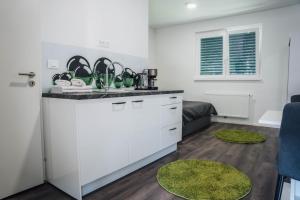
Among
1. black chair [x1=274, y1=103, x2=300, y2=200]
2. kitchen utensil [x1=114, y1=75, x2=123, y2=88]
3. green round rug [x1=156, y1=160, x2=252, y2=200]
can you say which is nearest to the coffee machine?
kitchen utensil [x1=114, y1=75, x2=123, y2=88]

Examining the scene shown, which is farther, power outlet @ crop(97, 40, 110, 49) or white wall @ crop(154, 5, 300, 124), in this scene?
white wall @ crop(154, 5, 300, 124)

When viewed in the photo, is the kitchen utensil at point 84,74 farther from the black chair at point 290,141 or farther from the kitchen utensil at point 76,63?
the black chair at point 290,141

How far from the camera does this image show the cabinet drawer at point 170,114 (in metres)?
2.63

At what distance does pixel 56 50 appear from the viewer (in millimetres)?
2146

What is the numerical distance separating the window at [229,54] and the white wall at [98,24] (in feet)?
7.39

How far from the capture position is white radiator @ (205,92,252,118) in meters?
4.54

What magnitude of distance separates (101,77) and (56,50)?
2.16 ft

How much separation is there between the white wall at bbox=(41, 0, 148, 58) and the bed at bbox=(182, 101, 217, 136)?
125cm

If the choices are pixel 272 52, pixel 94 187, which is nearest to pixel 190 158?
pixel 94 187

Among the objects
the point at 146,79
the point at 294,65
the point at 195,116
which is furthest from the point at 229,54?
the point at 146,79

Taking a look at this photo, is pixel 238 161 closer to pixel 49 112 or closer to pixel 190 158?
pixel 190 158

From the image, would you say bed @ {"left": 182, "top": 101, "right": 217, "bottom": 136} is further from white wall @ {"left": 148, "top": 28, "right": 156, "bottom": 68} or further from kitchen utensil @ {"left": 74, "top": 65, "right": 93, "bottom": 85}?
white wall @ {"left": 148, "top": 28, "right": 156, "bottom": 68}

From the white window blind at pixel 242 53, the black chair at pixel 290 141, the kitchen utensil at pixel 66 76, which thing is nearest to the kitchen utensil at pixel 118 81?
the kitchen utensil at pixel 66 76

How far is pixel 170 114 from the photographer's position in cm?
277
